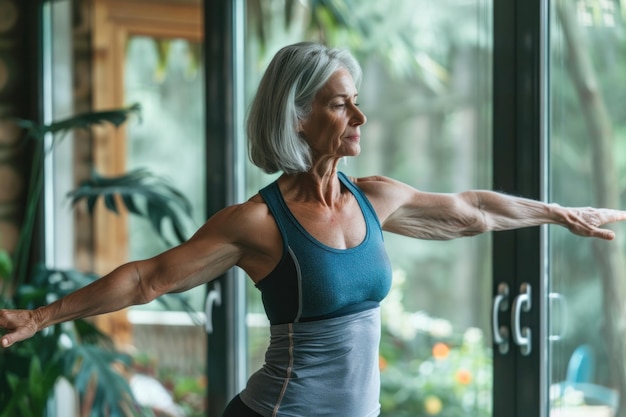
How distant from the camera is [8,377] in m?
2.88

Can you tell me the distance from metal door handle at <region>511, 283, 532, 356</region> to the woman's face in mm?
782

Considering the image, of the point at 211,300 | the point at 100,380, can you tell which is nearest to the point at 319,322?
the point at 100,380

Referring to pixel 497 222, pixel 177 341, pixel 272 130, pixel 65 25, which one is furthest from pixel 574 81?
pixel 65 25

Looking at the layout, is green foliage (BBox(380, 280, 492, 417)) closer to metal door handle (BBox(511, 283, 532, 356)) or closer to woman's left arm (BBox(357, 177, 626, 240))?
metal door handle (BBox(511, 283, 532, 356))

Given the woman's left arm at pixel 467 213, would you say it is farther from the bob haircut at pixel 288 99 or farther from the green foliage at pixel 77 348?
the green foliage at pixel 77 348

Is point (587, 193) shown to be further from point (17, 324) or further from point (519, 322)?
point (17, 324)

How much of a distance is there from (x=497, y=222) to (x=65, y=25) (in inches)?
98.4

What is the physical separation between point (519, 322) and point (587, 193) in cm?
36

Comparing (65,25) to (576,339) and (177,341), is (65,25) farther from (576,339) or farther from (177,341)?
(576,339)

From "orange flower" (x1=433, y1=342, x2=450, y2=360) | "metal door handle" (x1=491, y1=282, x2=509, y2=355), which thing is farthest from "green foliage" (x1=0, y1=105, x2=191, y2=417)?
"metal door handle" (x1=491, y1=282, x2=509, y2=355)

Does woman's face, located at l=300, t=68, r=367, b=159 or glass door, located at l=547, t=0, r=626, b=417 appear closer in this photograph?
woman's face, located at l=300, t=68, r=367, b=159

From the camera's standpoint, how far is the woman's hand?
158 cm

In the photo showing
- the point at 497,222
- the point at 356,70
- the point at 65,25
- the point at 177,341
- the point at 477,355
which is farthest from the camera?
the point at 65,25

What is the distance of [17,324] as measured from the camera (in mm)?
1599
